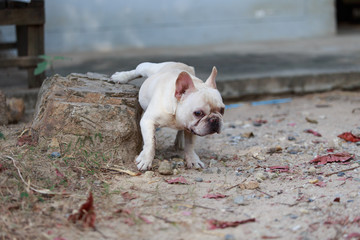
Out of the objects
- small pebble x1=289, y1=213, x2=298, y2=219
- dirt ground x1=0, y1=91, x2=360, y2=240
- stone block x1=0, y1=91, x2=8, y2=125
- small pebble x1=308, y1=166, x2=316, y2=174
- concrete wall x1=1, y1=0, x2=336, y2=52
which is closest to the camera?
dirt ground x1=0, y1=91, x2=360, y2=240

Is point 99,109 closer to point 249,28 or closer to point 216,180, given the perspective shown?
point 216,180

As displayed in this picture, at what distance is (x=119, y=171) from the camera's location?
403 cm

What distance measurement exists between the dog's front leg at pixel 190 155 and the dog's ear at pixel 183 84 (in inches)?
20.3

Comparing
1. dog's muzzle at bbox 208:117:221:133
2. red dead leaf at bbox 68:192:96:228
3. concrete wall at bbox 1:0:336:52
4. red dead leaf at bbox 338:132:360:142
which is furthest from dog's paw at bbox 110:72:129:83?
concrete wall at bbox 1:0:336:52

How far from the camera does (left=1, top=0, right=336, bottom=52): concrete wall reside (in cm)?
1016

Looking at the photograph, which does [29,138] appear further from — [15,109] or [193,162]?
[15,109]

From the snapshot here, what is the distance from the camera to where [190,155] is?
4.41 m

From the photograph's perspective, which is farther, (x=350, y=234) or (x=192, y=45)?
(x=192, y=45)

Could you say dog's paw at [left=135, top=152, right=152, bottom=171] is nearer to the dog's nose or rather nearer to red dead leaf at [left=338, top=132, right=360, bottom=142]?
the dog's nose

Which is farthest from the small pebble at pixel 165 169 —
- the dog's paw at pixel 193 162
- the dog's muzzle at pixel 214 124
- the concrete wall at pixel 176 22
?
the concrete wall at pixel 176 22

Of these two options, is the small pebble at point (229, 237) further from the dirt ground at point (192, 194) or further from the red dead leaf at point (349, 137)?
the red dead leaf at point (349, 137)

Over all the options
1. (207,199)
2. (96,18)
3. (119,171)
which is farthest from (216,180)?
(96,18)

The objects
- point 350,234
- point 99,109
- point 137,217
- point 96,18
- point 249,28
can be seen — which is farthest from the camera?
point 249,28

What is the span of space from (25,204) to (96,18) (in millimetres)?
7509
